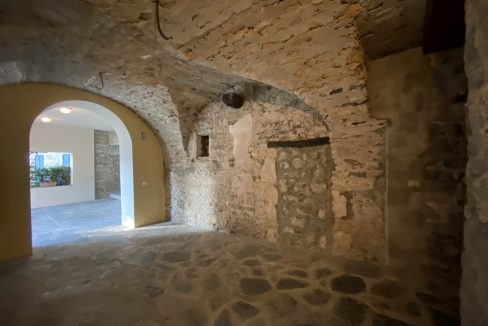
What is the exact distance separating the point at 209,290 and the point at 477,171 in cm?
214

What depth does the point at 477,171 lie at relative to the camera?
1058mm

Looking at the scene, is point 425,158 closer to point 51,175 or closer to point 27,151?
point 27,151

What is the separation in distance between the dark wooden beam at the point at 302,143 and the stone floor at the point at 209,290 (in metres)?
1.42

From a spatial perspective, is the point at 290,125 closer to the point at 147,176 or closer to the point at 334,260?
the point at 334,260

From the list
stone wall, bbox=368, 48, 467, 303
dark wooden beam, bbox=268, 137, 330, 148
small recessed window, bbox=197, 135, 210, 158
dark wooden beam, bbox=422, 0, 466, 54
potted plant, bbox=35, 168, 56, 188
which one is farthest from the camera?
potted plant, bbox=35, 168, 56, 188

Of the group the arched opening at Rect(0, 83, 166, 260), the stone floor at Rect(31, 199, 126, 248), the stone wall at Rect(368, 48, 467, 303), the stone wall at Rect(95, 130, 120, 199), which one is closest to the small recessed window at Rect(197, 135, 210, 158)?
the arched opening at Rect(0, 83, 166, 260)

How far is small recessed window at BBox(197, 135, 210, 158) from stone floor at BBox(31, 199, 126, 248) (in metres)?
2.12

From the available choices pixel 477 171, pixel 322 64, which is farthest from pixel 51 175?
pixel 477 171

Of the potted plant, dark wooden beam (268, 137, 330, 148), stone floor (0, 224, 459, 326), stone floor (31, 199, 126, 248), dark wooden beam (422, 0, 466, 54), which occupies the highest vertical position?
dark wooden beam (422, 0, 466, 54)

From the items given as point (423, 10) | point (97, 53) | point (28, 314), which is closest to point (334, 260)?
point (423, 10)

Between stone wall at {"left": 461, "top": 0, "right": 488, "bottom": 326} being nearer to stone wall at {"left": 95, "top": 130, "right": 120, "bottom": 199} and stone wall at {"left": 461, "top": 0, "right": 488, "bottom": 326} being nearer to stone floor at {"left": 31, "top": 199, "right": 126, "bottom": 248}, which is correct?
stone floor at {"left": 31, "top": 199, "right": 126, "bottom": 248}

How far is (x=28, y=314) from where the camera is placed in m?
1.86

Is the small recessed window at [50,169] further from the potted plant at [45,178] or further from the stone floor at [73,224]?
the stone floor at [73,224]

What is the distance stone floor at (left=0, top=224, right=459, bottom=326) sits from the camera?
176 cm
